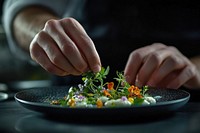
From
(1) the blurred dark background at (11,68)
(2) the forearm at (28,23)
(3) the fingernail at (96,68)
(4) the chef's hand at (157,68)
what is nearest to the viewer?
(3) the fingernail at (96,68)

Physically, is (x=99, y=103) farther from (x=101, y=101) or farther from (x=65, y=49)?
(x=65, y=49)

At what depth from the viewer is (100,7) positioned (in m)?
1.67

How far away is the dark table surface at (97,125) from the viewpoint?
0.70m

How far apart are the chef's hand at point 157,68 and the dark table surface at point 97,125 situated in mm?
296

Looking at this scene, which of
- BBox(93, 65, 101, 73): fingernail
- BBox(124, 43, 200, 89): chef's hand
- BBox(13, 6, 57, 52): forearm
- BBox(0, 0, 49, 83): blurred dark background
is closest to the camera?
BBox(93, 65, 101, 73): fingernail

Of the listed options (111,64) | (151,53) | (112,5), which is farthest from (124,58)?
(151,53)

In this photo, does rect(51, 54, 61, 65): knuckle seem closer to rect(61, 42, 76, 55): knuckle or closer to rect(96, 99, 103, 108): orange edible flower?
rect(61, 42, 76, 55): knuckle

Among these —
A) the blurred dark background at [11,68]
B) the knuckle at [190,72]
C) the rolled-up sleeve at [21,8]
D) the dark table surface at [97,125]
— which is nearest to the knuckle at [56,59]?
the dark table surface at [97,125]

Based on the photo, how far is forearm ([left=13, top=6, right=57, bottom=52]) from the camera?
167 centimetres

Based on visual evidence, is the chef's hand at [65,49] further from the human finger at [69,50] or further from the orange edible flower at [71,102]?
the orange edible flower at [71,102]

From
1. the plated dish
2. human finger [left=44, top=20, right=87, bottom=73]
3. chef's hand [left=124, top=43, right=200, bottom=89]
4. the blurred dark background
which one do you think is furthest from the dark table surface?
the blurred dark background

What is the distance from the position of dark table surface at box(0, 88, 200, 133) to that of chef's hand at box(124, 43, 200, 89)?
0.30 m

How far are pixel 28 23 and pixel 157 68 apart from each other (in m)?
0.71

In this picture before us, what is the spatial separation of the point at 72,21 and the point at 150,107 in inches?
14.2
